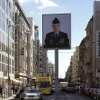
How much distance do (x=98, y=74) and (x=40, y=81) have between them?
3768 cm

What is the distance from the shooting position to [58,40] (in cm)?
1712

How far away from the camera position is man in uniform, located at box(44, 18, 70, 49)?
1703cm

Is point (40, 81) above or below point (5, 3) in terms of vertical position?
below

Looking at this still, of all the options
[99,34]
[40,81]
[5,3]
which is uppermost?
[5,3]

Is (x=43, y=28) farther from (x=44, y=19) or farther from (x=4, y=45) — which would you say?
(x=4, y=45)

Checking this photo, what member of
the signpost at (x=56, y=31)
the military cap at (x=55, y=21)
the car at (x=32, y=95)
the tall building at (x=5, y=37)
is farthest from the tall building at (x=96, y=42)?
the military cap at (x=55, y=21)

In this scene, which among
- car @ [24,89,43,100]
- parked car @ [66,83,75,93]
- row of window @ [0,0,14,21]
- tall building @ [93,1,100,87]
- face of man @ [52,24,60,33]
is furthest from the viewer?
tall building @ [93,1,100,87]

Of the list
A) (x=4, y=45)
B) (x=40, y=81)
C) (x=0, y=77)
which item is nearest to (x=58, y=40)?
(x=40, y=81)

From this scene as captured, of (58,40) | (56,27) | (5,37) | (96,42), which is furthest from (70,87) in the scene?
(56,27)

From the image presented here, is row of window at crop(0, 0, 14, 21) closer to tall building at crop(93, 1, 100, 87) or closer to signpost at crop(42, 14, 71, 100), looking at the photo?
tall building at crop(93, 1, 100, 87)

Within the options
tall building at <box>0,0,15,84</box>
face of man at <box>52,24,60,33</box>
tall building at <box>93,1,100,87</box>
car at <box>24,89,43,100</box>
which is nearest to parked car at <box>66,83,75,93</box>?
tall building at <box>0,0,15,84</box>

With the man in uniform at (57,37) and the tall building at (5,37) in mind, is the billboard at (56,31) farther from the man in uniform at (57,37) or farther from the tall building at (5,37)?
the tall building at (5,37)

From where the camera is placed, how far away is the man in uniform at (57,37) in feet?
55.9

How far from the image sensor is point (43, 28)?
17.3 metres
